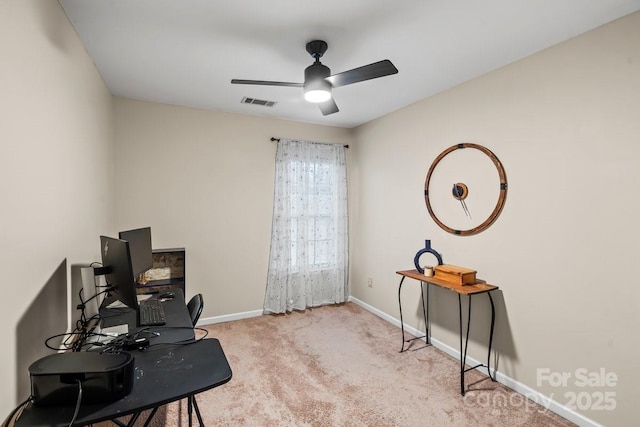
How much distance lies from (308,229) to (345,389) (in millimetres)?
2127

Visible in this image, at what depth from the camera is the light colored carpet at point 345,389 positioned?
2125 mm

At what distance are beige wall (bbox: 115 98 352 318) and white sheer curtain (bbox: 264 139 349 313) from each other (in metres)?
0.14

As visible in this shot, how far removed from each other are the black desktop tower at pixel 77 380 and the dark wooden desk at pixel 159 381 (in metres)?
0.03

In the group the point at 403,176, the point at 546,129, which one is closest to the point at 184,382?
the point at 546,129

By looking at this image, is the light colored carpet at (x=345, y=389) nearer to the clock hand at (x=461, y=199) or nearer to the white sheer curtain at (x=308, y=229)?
the white sheer curtain at (x=308, y=229)

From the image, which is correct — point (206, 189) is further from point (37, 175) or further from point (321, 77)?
point (37, 175)

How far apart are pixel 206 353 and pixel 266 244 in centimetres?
257

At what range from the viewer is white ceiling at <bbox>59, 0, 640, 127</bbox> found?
1770 millimetres

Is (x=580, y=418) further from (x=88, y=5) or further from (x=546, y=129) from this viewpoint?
(x=88, y=5)

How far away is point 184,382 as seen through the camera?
4.04 ft

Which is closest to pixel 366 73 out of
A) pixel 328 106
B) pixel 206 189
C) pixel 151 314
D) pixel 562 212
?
pixel 328 106

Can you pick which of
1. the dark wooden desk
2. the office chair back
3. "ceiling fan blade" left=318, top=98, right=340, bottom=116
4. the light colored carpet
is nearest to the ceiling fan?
"ceiling fan blade" left=318, top=98, right=340, bottom=116

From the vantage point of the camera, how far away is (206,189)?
3.67 metres

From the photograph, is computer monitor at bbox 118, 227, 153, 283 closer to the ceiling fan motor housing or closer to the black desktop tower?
the black desktop tower
